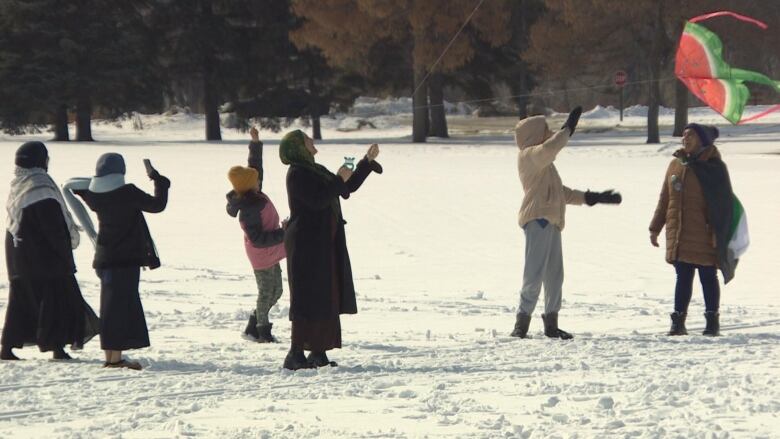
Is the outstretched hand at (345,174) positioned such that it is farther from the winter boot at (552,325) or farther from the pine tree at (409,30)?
the pine tree at (409,30)

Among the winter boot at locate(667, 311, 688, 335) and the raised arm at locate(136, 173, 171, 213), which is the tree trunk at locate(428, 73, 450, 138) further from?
the raised arm at locate(136, 173, 171, 213)

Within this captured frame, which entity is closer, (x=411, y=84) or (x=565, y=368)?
(x=565, y=368)

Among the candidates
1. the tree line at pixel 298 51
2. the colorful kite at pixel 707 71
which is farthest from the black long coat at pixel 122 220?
the tree line at pixel 298 51

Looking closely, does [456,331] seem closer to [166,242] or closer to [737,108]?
[737,108]

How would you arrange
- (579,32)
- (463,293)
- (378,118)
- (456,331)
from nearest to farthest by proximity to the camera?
(456,331)
(463,293)
(579,32)
(378,118)

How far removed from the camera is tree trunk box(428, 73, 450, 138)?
44.4 m

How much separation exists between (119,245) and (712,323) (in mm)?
3894

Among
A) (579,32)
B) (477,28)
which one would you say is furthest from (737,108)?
(477,28)

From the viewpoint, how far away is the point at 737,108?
9461mm

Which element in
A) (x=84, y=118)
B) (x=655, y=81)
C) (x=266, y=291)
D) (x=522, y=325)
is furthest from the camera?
(x=84, y=118)

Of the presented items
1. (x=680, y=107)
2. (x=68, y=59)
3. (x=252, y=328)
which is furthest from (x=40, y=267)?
(x=68, y=59)

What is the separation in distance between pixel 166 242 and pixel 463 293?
5.75m

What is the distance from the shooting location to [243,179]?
862 cm

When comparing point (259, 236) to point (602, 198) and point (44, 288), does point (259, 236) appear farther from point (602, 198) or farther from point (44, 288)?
point (602, 198)
